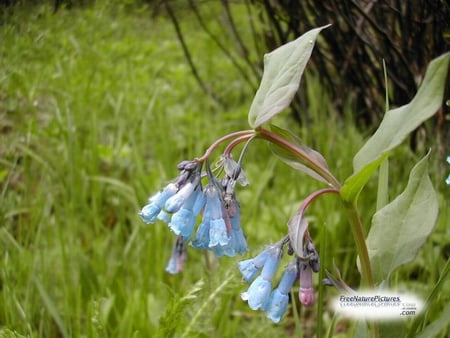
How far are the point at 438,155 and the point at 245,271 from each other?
1174mm

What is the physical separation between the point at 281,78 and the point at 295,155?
145 mm

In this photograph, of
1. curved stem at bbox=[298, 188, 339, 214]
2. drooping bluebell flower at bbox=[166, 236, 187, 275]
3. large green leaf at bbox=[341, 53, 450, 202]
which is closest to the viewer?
large green leaf at bbox=[341, 53, 450, 202]

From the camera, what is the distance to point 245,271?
1.07m

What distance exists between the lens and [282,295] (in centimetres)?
101

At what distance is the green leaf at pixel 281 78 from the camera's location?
3.20ft

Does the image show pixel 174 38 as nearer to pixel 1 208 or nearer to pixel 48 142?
pixel 48 142

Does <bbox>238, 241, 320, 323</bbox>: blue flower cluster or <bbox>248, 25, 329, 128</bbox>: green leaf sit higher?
<bbox>248, 25, 329, 128</bbox>: green leaf

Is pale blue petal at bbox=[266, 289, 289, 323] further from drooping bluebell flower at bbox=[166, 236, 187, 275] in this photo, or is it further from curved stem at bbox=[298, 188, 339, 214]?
drooping bluebell flower at bbox=[166, 236, 187, 275]

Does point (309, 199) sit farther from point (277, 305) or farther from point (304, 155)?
point (277, 305)

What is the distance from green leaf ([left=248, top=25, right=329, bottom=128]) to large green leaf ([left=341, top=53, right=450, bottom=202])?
0.17m

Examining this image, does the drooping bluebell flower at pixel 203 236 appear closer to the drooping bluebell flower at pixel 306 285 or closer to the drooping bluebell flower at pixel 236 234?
the drooping bluebell flower at pixel 236 234

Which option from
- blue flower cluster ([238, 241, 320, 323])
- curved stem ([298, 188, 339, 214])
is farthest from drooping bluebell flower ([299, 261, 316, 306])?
curved stem ([298, 188, 339, 214])

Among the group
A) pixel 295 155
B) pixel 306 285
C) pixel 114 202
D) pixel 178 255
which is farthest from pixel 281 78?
pixel 114 202

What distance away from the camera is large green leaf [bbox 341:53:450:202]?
0.84 m
